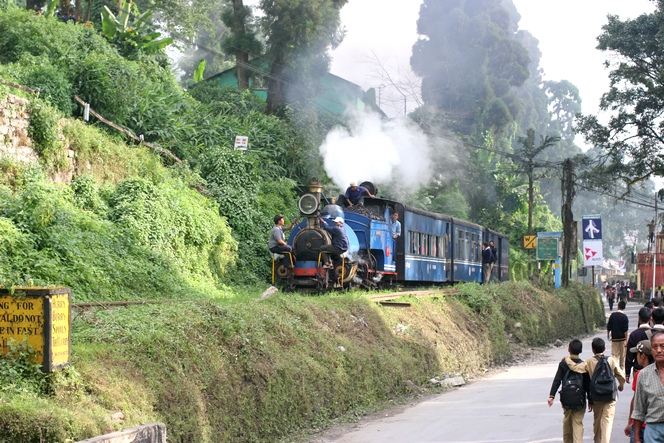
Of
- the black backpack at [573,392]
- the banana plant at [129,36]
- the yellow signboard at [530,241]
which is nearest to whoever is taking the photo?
the black backpack at [573,392]

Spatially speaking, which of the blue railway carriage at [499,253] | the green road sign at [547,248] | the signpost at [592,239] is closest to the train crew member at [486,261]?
the blue railway carriage at [499,253]

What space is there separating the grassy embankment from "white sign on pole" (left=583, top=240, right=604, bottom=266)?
18852 millimetres

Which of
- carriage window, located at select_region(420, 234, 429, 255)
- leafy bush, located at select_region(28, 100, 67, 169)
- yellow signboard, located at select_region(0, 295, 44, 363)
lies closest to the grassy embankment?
yellow signboard, located at select_region(0, 295, 44, 363)

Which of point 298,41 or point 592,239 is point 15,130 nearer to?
point 298,41

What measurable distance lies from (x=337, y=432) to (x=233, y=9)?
2919 cm

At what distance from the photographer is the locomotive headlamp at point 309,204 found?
16266 millimetres

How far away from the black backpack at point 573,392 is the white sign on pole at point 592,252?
2655 centimetres

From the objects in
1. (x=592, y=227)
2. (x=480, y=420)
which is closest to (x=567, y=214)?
(x=592, y=227)

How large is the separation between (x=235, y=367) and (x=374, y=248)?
31.0 feet

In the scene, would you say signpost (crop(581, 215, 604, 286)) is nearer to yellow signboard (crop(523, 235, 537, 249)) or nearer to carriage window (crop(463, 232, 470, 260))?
yellow signboard (crop(523, 235, 537, 249))

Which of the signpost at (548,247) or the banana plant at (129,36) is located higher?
the banana plant at (129,36)

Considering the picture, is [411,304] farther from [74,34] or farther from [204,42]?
[204,42]

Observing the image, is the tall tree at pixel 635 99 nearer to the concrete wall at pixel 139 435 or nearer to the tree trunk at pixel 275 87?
the tree trunk at pixel 275 87

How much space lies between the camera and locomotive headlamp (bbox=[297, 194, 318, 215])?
16266mm
